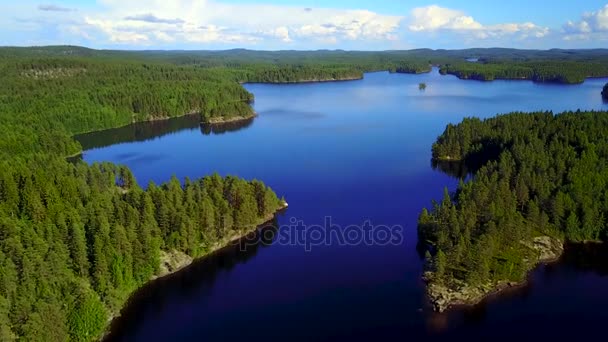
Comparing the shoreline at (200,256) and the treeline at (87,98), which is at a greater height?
the treeline at (87,98)

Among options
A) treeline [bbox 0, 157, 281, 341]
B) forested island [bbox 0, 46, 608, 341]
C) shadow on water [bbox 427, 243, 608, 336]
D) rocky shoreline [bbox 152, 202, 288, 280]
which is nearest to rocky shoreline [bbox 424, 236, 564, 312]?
shadow on water [bbox 427, 243, 608, 336]

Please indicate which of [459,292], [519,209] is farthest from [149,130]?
[459,292]

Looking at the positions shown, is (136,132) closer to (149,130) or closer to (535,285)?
(149,130)

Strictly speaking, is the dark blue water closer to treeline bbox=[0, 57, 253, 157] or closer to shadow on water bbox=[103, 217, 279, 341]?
shadow on water bbox=[103, 217, 279, 341]

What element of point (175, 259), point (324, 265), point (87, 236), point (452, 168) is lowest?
point (324, 265)

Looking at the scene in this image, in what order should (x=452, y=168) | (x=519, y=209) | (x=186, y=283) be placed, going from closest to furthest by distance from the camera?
1. (x=186, y=283)
2. (x=519, y=209)
3. (x=452, y=168)

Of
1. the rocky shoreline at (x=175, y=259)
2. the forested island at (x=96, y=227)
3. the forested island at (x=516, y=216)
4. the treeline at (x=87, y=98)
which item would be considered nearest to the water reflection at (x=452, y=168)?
the forested island at (x=96, y=227)

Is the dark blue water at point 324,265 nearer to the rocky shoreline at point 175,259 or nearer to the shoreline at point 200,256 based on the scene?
the shoreline at point 200,256
